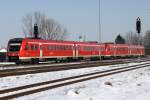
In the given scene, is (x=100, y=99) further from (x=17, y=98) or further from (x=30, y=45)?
(x=30, y=45)

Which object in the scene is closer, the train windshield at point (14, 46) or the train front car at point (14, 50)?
the train front car at point (14, 50)

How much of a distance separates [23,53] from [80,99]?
31956mm

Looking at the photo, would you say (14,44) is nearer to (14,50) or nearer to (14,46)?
(14,46)

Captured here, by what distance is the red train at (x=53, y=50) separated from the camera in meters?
43.8

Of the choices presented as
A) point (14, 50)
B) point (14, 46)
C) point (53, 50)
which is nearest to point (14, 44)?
point (14, 46)

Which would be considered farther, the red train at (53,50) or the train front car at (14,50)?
the red train at (53,50)

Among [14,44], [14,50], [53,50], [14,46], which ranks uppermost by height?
[14,44]

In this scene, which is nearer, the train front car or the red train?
the train front car

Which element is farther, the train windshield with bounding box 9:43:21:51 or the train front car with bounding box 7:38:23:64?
the train windshield with bounding box 9:43:21:51

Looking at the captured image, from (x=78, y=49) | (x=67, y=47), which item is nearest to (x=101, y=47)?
(x=78, y=49)

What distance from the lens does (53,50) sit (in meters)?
49.8

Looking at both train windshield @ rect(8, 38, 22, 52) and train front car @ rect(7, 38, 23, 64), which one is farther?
train windshield @ rect(8, 38, 22, 52)

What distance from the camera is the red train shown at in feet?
144

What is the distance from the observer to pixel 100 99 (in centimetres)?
1207
